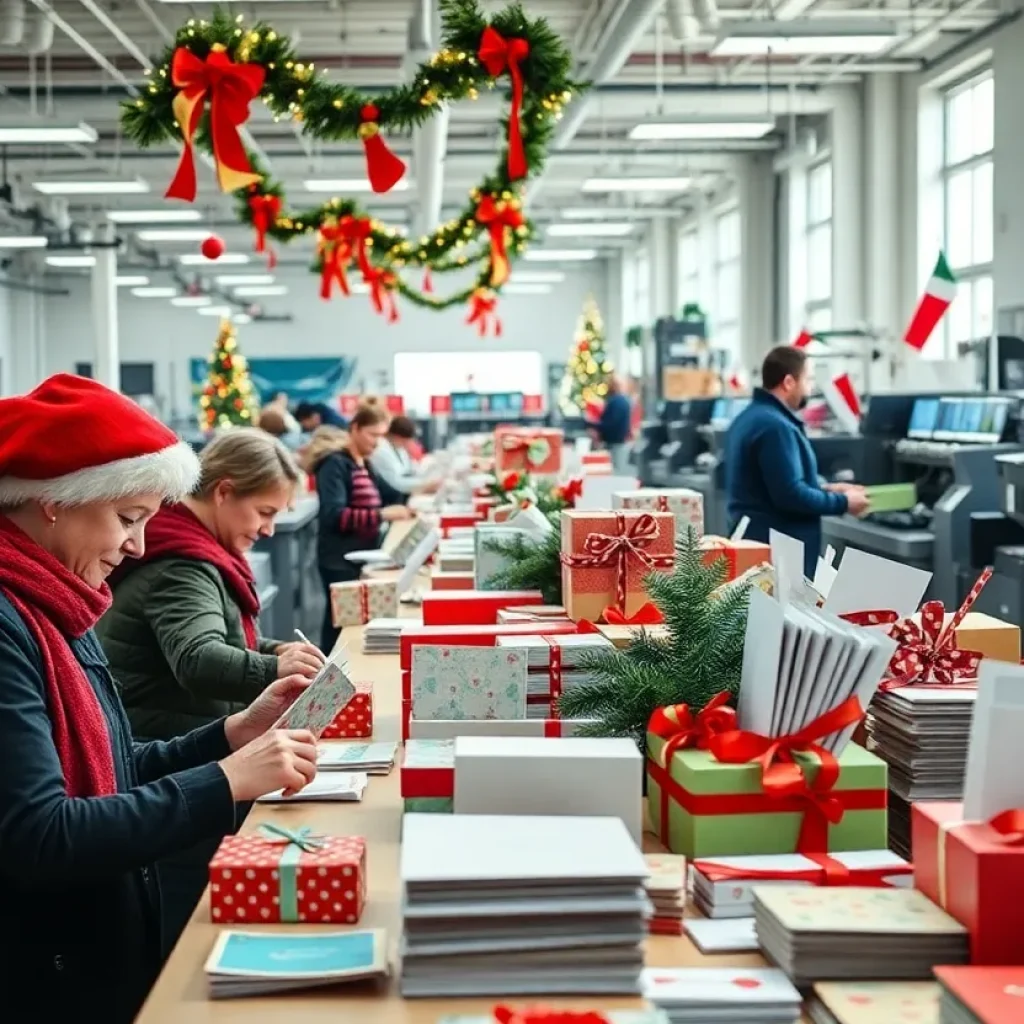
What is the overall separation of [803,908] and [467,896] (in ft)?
1.27

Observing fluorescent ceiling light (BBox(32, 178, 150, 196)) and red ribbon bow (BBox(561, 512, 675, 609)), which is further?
fluorescent ceiling light (BBox(32, 178, 150, 196))

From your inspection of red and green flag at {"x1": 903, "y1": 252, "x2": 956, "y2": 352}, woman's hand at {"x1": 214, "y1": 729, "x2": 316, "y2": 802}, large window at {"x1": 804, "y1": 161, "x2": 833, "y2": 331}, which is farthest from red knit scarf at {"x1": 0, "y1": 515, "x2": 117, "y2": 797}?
large window at {"x1": 804, "y1": 161, "x2": 833, "y2": 331}

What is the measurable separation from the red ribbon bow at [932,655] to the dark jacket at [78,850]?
3.44 ft

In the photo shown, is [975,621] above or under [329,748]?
above

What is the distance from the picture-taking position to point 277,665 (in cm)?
284

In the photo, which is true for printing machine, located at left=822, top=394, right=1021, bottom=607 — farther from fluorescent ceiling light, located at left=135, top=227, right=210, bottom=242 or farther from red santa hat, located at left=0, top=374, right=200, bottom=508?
fluorescent ceiling light, located at left=135, top=227, right=210, bottom=242

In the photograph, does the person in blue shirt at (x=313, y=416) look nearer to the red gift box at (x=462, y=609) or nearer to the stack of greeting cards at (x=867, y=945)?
the red gift box at (x=462, y=609)

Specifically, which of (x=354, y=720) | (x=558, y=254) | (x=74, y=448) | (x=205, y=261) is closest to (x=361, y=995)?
(x=74, y=448)

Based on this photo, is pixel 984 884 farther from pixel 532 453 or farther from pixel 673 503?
pixel 532 453

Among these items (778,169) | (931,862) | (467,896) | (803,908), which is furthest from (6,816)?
(778,169)

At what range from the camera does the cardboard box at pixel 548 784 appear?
71.4 inches

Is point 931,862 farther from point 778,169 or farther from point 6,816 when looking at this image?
point 778,169

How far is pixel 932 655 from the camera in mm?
2371

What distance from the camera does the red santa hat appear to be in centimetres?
189
